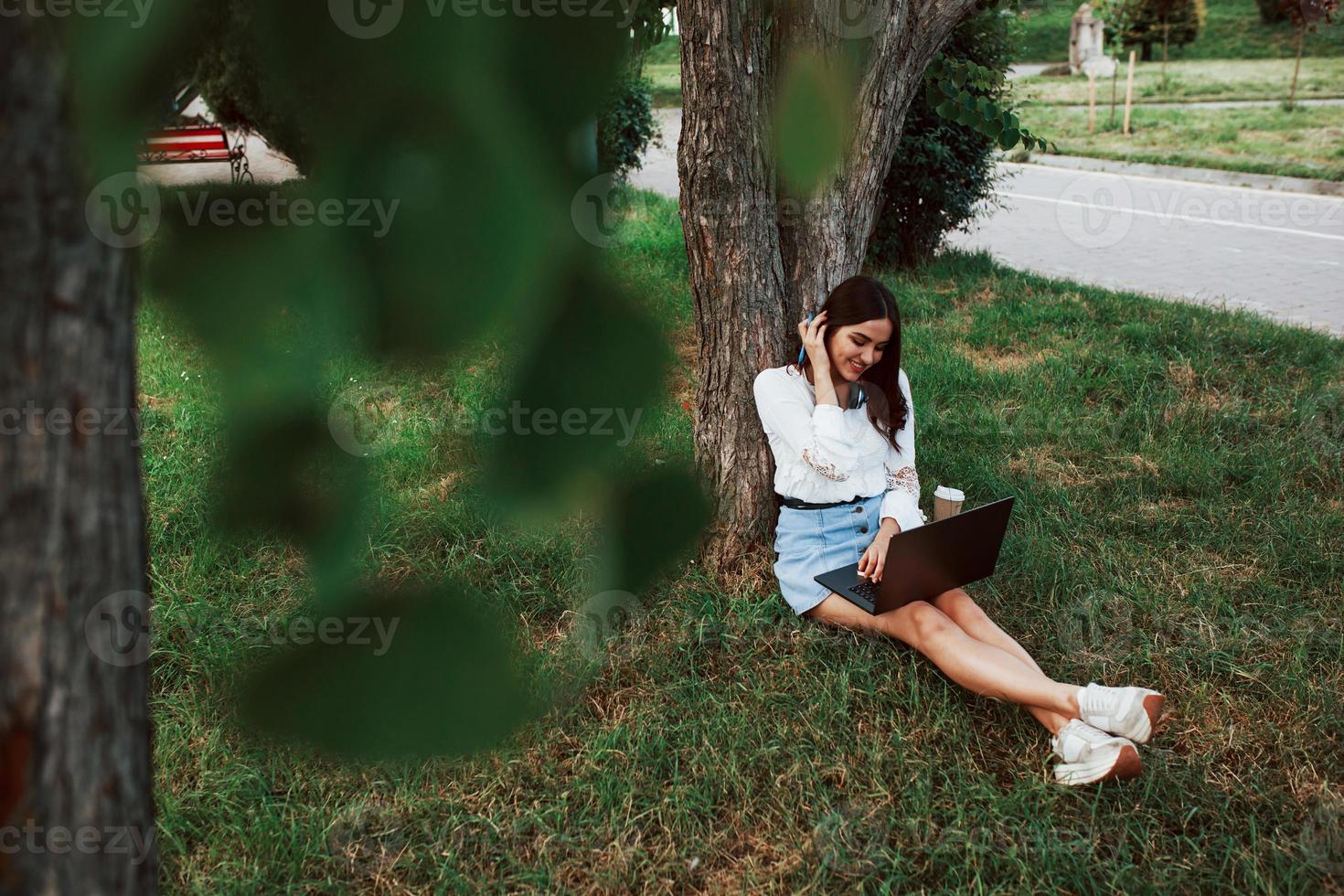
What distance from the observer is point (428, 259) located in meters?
1.38

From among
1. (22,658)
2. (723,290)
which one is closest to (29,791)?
(22,658)

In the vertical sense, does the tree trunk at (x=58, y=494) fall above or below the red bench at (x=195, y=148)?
below

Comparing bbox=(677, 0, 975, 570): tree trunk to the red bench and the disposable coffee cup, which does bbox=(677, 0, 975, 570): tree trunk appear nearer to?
the disposable coffee cup

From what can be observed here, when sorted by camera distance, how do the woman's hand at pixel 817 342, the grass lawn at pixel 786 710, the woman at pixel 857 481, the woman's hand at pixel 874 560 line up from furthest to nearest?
the woman's hand at pixel 817 342, the woman's hand at pixel 874 560, the woman at pixel 857 481, the grass lawn at pixel 786 710

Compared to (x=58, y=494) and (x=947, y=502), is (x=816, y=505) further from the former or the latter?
(x=58, y=494)

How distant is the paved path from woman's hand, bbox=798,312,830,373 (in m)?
3.80

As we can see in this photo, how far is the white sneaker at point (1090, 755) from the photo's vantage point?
6.97ft

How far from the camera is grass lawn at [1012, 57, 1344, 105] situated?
16.5 meters

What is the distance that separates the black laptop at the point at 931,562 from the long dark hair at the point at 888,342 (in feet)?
1.26

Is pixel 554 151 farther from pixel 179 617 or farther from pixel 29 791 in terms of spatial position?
pixel 179 617

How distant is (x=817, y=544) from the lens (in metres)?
2.71

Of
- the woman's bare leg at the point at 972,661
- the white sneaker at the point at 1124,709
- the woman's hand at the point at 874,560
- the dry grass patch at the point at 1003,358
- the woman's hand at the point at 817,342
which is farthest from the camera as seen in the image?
the dry grass patch at the point at 1003,358

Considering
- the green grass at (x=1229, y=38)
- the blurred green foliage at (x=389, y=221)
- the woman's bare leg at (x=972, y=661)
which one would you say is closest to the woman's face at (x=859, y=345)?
the woman's bare leg at (x=972, y=661)

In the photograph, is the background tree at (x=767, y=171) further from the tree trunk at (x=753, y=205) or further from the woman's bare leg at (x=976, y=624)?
the woman's bare leg at (x=976, y=624)
